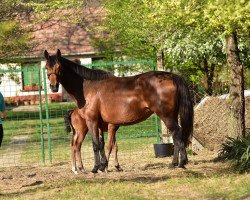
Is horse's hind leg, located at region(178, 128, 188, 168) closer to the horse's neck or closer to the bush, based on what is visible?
the bush

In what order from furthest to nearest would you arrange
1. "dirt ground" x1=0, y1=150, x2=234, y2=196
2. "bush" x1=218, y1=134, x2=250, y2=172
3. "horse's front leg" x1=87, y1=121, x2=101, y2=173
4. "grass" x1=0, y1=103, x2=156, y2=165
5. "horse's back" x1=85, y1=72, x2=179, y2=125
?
"grass" x1=0, y1=103, x2=156, y2=165 → "horse's front leg" x1=87, y1=121, x2=101, y2=173 → "horse's back" x1=85, y1=72, x2=179, y2=125 → "dirt ground" x1=0, y1=150, x2=234, y2=196 → "bush" x1=218, y1=134, x2=250, y2=172

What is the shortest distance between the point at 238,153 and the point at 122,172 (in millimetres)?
2228

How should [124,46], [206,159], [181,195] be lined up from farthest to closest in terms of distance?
1. [124,46]
2. [206,159]
3. [181,195]

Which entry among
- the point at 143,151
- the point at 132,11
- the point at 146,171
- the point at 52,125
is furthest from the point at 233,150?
the point at 52,125

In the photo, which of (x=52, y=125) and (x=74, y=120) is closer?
(x=74, y=120)

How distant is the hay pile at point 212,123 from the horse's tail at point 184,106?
125 inches

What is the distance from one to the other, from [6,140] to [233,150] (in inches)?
444

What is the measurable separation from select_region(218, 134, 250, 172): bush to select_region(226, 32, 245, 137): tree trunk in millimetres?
443

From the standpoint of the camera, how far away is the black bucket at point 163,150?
16.1m

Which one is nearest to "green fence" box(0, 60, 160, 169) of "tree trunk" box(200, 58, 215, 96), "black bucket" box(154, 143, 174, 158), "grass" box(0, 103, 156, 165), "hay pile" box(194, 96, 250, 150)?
"grass" box(0, 103, 156, 165)

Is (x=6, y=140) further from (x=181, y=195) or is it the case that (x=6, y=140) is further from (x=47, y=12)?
(x=181, y=195)

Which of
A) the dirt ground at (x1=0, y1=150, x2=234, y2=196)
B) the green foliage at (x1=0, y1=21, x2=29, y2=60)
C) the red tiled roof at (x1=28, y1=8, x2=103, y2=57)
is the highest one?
the red tiled roof at (x1=28, y1=8, x2=103, y2=57)

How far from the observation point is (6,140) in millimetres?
23109

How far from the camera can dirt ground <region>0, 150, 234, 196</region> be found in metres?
12.3
